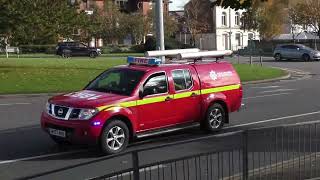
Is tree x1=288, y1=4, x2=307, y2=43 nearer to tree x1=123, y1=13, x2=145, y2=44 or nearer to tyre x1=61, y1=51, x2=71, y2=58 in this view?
tree x1=123, y1=13, x2=145, y2=44

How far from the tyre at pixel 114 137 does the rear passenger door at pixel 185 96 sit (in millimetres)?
1475

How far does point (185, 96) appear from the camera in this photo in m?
11.9

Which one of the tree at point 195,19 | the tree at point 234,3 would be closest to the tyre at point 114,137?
the tree at point 234,3

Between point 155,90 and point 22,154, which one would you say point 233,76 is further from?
point 22,154

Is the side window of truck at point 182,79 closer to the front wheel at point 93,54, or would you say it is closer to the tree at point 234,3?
the tree at point 234,3

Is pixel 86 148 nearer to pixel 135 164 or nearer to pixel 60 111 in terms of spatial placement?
pixel 60 111

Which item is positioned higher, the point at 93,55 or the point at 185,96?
the point at 185,96

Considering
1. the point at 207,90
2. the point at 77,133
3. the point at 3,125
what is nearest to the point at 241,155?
the point at 77,133

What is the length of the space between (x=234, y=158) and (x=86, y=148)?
5146 millimetres

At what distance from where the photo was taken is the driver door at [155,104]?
11.0 metres

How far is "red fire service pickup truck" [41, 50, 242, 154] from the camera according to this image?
10188mm

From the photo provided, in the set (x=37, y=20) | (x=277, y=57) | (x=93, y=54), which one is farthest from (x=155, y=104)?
(x=93, y=54)

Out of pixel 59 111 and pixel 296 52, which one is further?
pixel 296 52

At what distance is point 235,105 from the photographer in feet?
43.7
